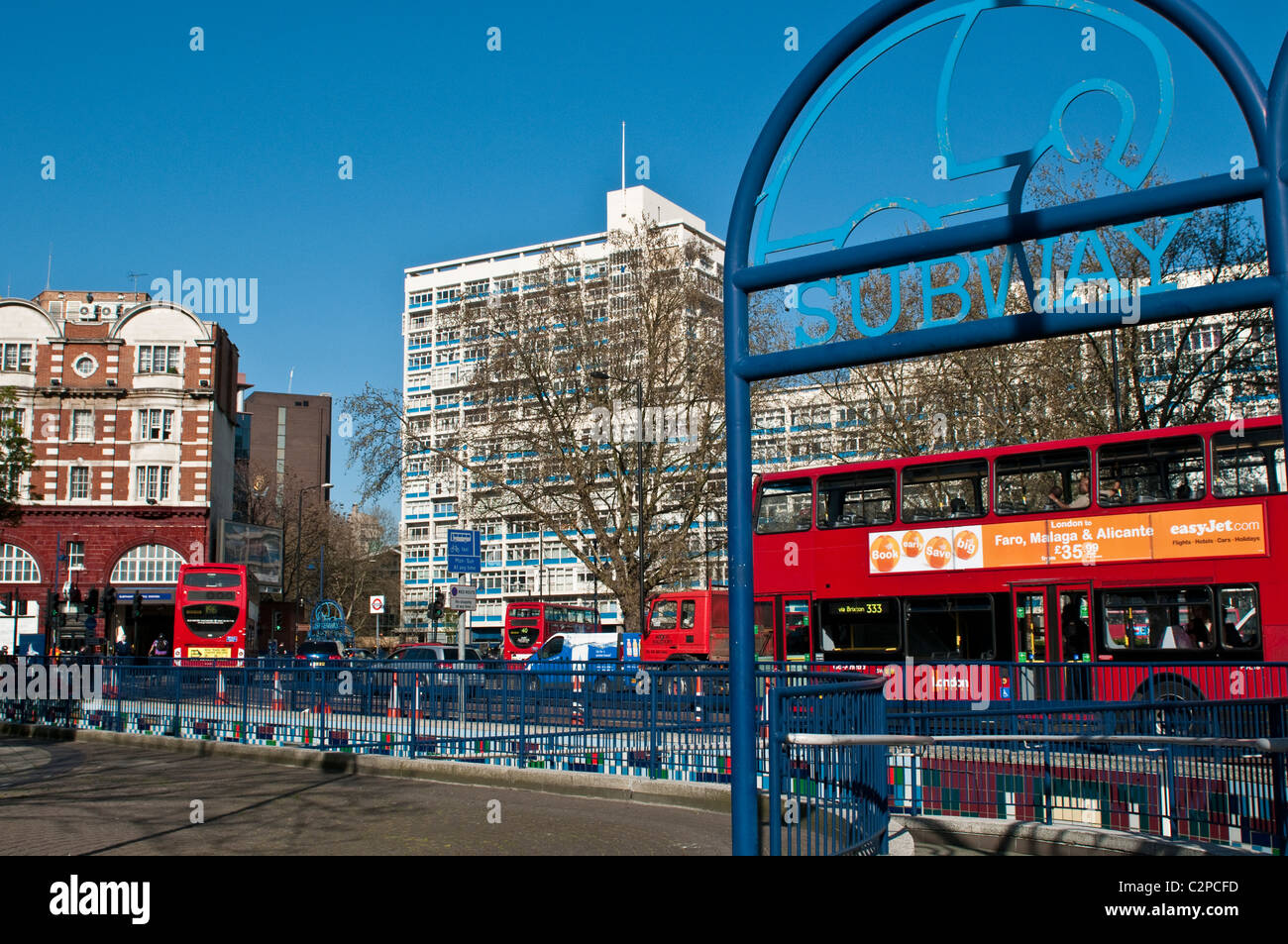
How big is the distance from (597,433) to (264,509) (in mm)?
47581

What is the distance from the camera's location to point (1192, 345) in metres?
31.7

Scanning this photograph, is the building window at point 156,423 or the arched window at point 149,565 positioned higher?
the building window at point 156,423

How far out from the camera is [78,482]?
60.8 m

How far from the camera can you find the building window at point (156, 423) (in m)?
61.3

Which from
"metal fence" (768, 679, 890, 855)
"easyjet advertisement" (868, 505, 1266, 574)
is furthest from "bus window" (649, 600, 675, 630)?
"metal fence" (768, 679, 890, 855)

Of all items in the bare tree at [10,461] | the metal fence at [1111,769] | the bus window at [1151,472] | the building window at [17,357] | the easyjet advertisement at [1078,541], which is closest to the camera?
the metal fence at [1111,769]

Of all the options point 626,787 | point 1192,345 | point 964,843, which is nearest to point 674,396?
point 1192,345

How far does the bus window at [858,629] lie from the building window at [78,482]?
50.8 m

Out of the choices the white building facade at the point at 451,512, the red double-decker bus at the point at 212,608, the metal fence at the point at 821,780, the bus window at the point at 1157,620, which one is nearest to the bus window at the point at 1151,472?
the bus window at the point at 1157,620

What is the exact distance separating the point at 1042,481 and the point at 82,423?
55.8 metres

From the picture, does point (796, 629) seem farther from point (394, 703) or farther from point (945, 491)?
point (394, 703)

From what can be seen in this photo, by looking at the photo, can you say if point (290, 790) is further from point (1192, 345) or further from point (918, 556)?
point (1192, 345)

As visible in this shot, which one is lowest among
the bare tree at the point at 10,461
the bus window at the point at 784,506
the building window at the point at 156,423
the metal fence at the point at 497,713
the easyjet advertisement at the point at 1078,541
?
the metal fence at the point at 497,713

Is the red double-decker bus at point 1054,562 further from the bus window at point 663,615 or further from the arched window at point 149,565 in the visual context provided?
the arched window at point 149,565
